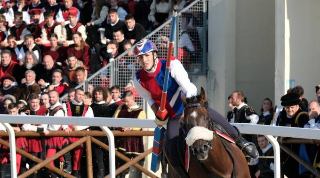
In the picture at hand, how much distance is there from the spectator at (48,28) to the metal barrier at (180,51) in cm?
214

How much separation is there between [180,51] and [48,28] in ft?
11.3

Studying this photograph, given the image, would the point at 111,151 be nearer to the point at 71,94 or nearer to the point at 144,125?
the point at 144,125

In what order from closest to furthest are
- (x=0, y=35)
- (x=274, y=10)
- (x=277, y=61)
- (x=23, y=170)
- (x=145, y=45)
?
(x=145, y=45) < (x=23, y=170) < (x=277, y=61) < (x=274, y=10) < (x=0, y=35)

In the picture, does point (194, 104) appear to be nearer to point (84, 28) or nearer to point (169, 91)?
point (169, 91)

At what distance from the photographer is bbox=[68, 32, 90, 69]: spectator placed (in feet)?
53.1

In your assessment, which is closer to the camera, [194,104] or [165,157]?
[194,104]

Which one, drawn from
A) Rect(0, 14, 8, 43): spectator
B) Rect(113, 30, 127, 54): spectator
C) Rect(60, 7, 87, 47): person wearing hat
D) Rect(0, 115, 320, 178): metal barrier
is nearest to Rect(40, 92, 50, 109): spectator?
Rect(113, 30, 127, 54): spectator

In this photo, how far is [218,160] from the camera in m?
8.41

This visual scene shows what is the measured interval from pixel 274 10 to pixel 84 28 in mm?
3759

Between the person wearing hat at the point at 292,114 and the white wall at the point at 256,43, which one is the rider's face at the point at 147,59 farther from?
the white wall at the point at 256,43

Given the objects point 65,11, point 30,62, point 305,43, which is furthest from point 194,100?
point 65,11

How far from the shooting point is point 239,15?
15875mm

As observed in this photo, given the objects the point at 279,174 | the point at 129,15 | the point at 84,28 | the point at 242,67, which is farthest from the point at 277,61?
the point at 279,174

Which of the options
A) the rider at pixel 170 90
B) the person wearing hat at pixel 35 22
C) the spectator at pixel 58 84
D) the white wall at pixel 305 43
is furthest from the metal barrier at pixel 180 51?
the rider at pixel 170 90
